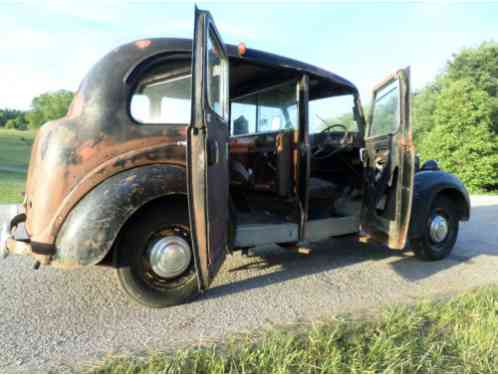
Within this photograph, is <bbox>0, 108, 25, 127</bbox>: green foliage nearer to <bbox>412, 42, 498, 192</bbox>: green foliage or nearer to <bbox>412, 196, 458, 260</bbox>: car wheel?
<bbox>412, 42, 498, 192</bbox>: green foliage

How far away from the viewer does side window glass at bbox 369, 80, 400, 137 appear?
400 centimetres

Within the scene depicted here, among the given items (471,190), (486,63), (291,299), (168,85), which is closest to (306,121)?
(168,85)

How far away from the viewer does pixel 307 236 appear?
3.65 metres

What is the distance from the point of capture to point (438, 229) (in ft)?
14.0

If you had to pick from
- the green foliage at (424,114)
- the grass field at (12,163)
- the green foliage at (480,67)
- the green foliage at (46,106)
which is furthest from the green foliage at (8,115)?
the green foliage at (480,67)

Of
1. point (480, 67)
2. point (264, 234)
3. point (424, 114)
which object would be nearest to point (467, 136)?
point (424, 114)

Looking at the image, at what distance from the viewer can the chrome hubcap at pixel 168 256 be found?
2.78 meters

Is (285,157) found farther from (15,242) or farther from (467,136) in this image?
(467,136)

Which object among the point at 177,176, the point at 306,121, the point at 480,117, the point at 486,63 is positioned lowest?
the point at 177,176

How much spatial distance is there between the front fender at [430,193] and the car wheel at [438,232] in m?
0.09

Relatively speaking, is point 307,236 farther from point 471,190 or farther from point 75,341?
point 471,190

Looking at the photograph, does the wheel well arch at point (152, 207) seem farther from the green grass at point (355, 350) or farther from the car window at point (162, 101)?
the green grass at point (355, 350)

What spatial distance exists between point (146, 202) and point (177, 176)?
0.32 m

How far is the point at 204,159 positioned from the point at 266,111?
2.09 m
